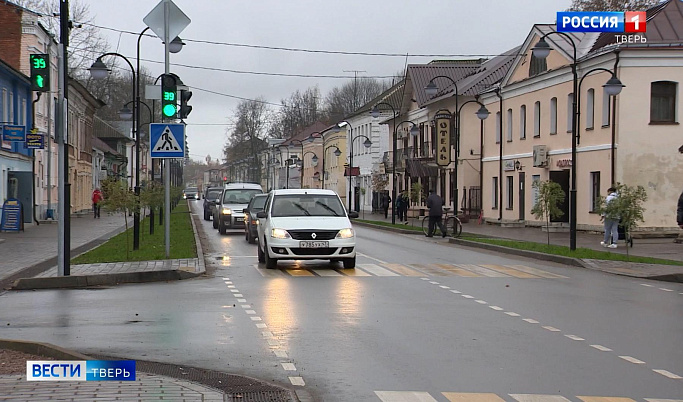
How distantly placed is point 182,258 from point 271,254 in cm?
279

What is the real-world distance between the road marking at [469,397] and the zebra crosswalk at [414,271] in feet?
36.2

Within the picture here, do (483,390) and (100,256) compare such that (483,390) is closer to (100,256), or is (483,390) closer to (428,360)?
(428,360)

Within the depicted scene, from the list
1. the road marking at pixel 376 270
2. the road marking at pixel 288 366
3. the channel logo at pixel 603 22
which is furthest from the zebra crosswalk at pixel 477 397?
the channel logo at pixel 603 22

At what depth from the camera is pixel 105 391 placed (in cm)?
688

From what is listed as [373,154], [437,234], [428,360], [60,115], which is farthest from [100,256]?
[373,154]

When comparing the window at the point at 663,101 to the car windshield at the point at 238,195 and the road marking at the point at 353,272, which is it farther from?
the road marking at the point at 353,272

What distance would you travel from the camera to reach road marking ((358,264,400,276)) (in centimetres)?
1900

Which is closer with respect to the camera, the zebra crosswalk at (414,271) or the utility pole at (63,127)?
the utility pole at (63,127)

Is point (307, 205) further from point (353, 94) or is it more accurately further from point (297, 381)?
point (353, 94)

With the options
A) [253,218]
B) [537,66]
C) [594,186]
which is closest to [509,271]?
Result: [253,218]

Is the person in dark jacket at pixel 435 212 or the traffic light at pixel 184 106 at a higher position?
the traffic light at pixel 184 106

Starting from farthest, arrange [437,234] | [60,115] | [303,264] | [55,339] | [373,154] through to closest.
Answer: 1. [373,154]
2. [437,234]
3. [303,264]
4. [60,115]
5. [55,339]

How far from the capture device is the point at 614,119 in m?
35.9

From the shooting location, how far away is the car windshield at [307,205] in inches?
824
